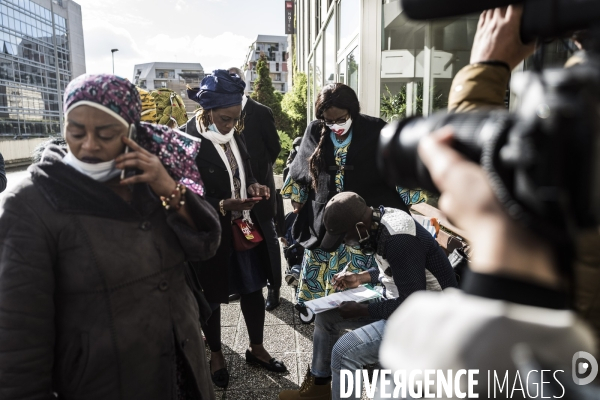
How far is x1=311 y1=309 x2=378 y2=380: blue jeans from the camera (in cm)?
271

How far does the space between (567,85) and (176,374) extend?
1.69 meters

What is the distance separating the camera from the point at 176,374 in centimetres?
177

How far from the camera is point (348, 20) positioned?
25.8 ft

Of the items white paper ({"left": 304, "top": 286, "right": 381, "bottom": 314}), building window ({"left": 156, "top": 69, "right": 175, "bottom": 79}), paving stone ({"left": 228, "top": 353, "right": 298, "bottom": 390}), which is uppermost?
building window ({"left": 156, "top": 69, "right": 175, "bottom": 79})

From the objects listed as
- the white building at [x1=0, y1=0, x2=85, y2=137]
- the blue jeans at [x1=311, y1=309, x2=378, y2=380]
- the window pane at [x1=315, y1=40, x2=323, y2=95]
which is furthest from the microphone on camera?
the white building at [x1=0, y1=0, x2=85, y2=137]

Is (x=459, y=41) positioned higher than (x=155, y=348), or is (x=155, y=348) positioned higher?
(x=459, y=41)

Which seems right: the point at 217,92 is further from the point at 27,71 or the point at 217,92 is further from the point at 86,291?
the point at 27,71

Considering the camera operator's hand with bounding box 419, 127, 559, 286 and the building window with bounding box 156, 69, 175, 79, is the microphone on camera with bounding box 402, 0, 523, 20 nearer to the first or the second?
the camera operator's hand with bounding box 419, 127, 559, 286

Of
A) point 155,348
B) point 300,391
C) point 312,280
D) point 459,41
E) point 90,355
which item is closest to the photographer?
point 90,355

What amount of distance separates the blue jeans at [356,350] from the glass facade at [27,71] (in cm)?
5017

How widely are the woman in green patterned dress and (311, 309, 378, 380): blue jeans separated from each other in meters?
0.55

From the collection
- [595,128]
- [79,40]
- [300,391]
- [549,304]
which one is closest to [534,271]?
[549,304]

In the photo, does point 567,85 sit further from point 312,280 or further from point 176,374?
point 312,280

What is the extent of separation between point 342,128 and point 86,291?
7.35ft
